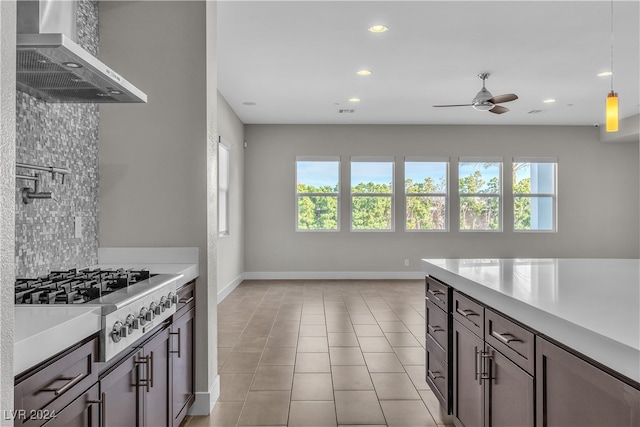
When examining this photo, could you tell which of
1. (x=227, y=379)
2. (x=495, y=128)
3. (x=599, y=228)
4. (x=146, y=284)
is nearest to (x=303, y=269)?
(x=495, y=128)

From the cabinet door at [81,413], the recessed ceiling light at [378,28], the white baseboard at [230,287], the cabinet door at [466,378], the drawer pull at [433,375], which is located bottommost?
the white baseboard at [230,287]

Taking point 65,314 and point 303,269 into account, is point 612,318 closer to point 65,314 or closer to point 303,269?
point 65,314

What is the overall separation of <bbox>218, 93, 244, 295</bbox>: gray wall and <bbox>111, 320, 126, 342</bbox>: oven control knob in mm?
5014

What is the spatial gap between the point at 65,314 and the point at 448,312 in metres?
1.84

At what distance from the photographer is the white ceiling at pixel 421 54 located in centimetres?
393

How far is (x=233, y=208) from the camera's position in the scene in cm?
755

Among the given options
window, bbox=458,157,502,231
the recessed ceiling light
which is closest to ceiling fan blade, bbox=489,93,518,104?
the recessed ceiling light

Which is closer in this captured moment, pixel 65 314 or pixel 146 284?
pixel 65 314

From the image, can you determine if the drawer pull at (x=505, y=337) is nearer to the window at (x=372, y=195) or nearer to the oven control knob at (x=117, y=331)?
the oven control knob at (x=117, y=331)

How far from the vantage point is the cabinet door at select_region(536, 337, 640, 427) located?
1048mm

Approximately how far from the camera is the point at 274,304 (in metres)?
6.29

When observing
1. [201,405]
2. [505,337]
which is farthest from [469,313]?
[201,405]

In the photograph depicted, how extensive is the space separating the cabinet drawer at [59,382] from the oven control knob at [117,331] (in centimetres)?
8
